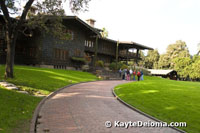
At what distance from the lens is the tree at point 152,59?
80.3m

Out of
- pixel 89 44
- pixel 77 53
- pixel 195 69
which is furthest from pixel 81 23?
pixel 195 69

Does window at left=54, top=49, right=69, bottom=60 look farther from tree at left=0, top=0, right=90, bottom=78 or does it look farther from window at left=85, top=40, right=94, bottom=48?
tree at left=0, top=0, right=90, bottom=78

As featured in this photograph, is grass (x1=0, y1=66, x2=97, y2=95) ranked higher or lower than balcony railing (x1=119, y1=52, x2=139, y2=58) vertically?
lower

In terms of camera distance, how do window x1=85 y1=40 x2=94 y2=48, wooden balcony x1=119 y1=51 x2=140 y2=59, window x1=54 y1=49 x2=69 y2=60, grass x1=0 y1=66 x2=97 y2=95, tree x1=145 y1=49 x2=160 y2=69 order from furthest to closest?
tree x1=145 y1=49 x2=160 y2=69
wooden balcony x1=119 y1=51 x2=140 y2=59
window x1=85 y1=40 x2=94 y2=48
window x1=54 y1=49 x2=69 y2=60
grass x1=0 y1=66 x2=97 y2=95

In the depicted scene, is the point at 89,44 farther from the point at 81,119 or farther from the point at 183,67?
the point at 183,67

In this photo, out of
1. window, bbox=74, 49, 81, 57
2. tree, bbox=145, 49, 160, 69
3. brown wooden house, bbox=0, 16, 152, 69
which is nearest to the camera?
brown wooden house, bbox=0, 16, 152, 69

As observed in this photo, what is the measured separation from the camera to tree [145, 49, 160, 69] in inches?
3160

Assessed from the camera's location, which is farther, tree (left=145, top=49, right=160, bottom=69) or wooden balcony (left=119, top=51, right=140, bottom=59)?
tree (left=145, top=49, right=160, bottom=69)

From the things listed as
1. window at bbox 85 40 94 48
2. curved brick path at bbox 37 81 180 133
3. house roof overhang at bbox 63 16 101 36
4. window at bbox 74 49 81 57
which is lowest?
curved brick path at bbox 37 81 180 133

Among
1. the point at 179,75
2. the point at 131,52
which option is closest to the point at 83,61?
the point at 131,52

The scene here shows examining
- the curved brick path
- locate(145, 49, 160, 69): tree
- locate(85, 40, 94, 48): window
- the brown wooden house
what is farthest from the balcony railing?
the curved brick path

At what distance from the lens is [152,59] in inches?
3189

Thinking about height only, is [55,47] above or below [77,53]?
above

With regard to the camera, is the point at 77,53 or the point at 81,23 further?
the point at 77,53
